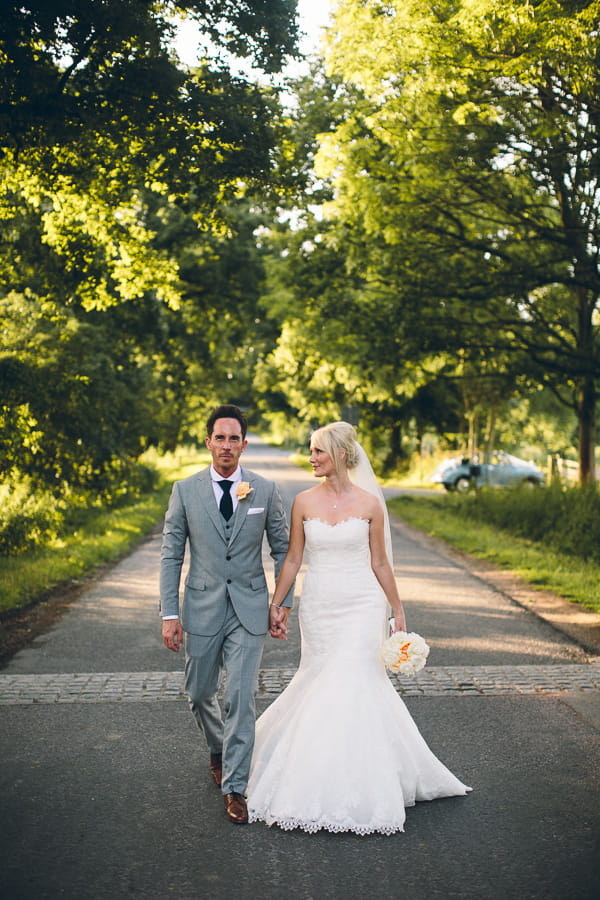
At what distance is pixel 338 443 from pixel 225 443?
634 mm

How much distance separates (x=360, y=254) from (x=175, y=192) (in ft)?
26.7

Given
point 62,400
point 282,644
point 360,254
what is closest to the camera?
point 282,644

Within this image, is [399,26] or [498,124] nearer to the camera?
[399,26]

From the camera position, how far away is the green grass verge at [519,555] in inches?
478

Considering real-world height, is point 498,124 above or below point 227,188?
above

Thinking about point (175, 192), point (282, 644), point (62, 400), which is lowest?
point (282, 644)

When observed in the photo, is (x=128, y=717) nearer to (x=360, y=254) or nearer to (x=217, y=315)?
(x=360, y=254)

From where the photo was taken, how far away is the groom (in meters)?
4.89

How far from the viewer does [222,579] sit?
195 inches

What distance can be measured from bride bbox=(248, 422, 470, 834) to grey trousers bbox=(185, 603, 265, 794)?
0.16m

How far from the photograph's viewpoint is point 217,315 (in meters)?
31.6

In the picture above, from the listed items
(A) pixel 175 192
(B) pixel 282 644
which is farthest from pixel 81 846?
(A) pixel 175 192

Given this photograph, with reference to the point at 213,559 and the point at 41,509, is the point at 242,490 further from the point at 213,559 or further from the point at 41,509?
the point at 41,509

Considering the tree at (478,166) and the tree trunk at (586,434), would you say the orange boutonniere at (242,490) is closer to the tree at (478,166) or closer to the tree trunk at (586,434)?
the tree at (478,166)
